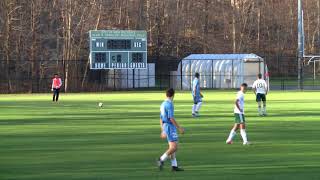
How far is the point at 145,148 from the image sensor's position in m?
18.9

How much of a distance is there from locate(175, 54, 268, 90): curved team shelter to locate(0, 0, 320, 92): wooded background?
7.51 m

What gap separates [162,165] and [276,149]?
451cm

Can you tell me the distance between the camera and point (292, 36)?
286ft

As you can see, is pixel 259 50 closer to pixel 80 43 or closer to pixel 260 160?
pixel 80 43

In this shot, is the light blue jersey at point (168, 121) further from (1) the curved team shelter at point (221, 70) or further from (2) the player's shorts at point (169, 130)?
(1) the curved team shelter at point (221, 70)

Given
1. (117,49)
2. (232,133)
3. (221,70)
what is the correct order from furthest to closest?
(221,70) < (117,49) < (232,133)

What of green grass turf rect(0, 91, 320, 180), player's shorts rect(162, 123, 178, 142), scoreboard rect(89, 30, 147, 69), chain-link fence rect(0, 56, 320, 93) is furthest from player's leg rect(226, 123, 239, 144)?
chain-link fence rect(0, 56, 320, 93)

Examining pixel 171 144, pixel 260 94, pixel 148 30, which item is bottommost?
pixel 171 144

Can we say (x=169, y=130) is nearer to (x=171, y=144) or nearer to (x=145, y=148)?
(x=171, y=144)

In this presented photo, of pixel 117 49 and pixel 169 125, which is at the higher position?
pixel 117 49

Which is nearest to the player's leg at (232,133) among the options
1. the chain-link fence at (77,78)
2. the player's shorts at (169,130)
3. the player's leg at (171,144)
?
the player's leg at (171,144)

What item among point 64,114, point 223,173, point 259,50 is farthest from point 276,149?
point 259,50

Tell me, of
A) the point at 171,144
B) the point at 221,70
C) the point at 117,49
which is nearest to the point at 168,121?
the point at 171,144

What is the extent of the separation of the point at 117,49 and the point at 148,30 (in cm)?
1853
